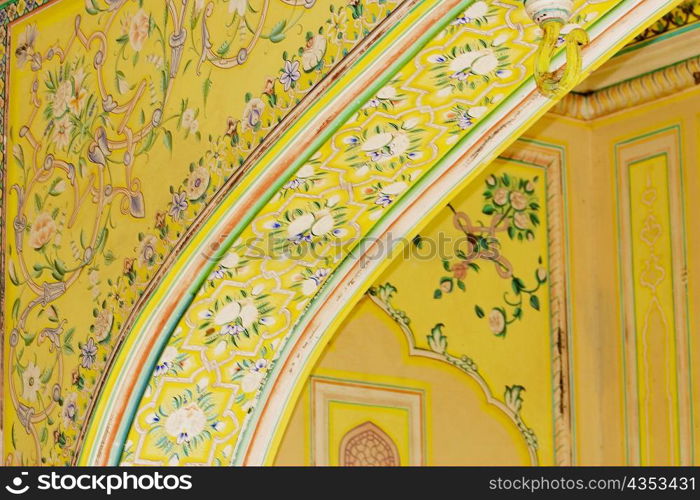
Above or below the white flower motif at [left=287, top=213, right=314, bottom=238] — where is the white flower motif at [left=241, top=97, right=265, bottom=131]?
above

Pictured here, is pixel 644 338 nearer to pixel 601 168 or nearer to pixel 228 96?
pixel 601 168

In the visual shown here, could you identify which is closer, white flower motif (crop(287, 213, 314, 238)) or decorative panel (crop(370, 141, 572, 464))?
white flower motif (crop(287, 213, 314, 238))

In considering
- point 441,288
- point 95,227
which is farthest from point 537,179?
point 95,227

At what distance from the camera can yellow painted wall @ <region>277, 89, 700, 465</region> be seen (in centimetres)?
518

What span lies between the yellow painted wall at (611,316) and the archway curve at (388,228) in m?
0.91

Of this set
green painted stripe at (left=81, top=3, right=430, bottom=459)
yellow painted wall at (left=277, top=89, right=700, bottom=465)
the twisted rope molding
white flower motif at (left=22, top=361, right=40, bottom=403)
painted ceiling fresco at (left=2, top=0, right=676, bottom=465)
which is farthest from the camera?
the twisted rope molding

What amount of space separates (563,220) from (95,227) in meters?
2.17

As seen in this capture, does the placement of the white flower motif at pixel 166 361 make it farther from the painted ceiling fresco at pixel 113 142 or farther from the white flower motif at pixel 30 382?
the white flower motif at pixel 30 382

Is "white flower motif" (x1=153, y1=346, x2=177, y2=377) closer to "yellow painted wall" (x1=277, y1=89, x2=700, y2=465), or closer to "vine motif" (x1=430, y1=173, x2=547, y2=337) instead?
"yellow painted wall" (x1=277, y1=89, x2=700, y2=465)

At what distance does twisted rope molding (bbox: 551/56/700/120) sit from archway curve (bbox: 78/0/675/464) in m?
1.86

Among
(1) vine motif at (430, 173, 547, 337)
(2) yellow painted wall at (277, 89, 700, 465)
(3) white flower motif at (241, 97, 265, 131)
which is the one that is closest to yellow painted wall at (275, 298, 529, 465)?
(2) yellow painted wall at (277, 89, 700, 465)

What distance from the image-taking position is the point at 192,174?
3.65 metres

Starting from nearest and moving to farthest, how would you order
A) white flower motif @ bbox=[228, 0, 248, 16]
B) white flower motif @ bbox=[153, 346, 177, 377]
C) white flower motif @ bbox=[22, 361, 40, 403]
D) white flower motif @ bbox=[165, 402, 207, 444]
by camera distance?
1. white flower motif @ bbox=[228, 0, 248, 16]
2. white flower motif @ bbox=[153, 346, 177, 377]
3. white flower motif @ bbox=[165, 402, 207, 444]
4. white flower motif @ bbox=[22, 361, 40, 403]

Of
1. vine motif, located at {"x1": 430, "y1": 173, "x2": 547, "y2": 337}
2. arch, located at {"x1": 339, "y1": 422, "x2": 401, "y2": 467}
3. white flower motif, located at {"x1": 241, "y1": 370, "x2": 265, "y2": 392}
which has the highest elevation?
vine motif, located at {"x1": 430, "y1": 173, "x2": 547, "y2": 337}
